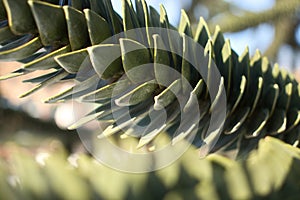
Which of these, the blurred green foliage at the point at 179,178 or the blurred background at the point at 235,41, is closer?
the blurred green foliage at the point at 179,178

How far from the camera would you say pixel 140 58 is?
1.07 ft

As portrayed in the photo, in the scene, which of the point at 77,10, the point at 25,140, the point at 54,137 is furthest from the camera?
the point at 25,140

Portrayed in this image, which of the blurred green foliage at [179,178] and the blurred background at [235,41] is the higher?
the blurred green foliage at [179,178]

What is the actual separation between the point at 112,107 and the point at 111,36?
0.05 m

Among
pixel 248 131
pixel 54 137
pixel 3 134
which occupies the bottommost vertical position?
pixel 3 134

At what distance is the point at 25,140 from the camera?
1.33 m

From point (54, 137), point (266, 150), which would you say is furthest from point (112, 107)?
point (54, 137)

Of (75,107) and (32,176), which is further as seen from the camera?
(75,107)

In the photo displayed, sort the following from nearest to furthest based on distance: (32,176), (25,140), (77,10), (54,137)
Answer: (32,176), (77,10), (54,137), (25,140)

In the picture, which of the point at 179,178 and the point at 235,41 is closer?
the point at 179,178

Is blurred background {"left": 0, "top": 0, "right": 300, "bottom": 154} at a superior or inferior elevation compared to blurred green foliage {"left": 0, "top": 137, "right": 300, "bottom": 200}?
inferior

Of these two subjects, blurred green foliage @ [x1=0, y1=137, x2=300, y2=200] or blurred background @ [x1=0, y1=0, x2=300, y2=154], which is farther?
blurred background @ [x1=0, y1=0, x2=300, y2=154]

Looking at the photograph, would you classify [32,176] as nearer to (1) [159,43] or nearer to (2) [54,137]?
(1) [159,43]

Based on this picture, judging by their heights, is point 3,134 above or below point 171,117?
below
